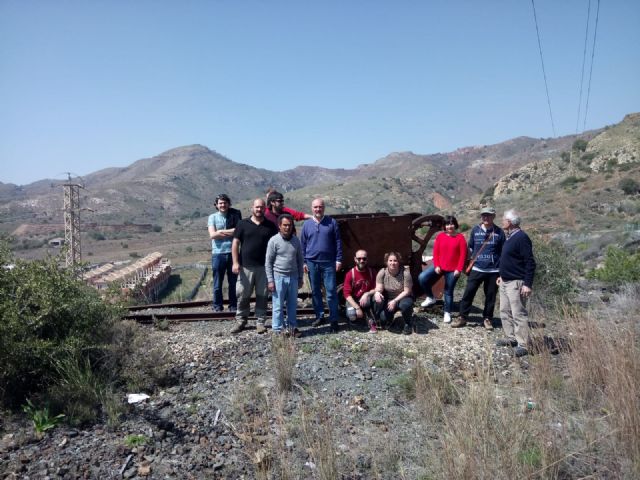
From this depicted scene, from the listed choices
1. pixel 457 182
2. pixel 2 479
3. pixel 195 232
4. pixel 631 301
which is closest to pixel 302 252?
pixel 2 479

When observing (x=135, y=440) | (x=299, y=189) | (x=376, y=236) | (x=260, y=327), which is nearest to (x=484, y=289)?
(x=376, y=236)

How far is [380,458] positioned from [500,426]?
1.02 meters

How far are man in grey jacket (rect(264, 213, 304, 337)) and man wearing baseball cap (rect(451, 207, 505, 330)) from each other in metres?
2.58

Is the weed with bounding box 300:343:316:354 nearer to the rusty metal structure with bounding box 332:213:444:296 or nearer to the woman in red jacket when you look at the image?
the rusty metal structure with bounding box 332:213:444:296

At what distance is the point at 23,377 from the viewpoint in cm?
475

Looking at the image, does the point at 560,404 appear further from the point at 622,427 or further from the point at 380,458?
the point at 380,458

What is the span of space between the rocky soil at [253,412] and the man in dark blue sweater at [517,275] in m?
0.34

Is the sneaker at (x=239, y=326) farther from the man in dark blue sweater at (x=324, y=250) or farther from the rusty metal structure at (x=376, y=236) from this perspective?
the rusty metal structure at (x=376, y=236)

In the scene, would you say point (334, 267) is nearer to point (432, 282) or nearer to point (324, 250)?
point (324, 250)

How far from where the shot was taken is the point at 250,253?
262 inches

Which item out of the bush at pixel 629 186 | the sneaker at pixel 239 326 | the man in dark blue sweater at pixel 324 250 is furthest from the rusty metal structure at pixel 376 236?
the bush at pixel 629 186

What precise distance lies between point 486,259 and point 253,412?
13.4 feet

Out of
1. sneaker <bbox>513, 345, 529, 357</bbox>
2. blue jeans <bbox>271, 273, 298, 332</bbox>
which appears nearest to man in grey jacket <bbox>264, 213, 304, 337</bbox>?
blue jeans <bbox>271, 273, 298, 332</bbox>

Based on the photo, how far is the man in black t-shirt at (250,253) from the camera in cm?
662
